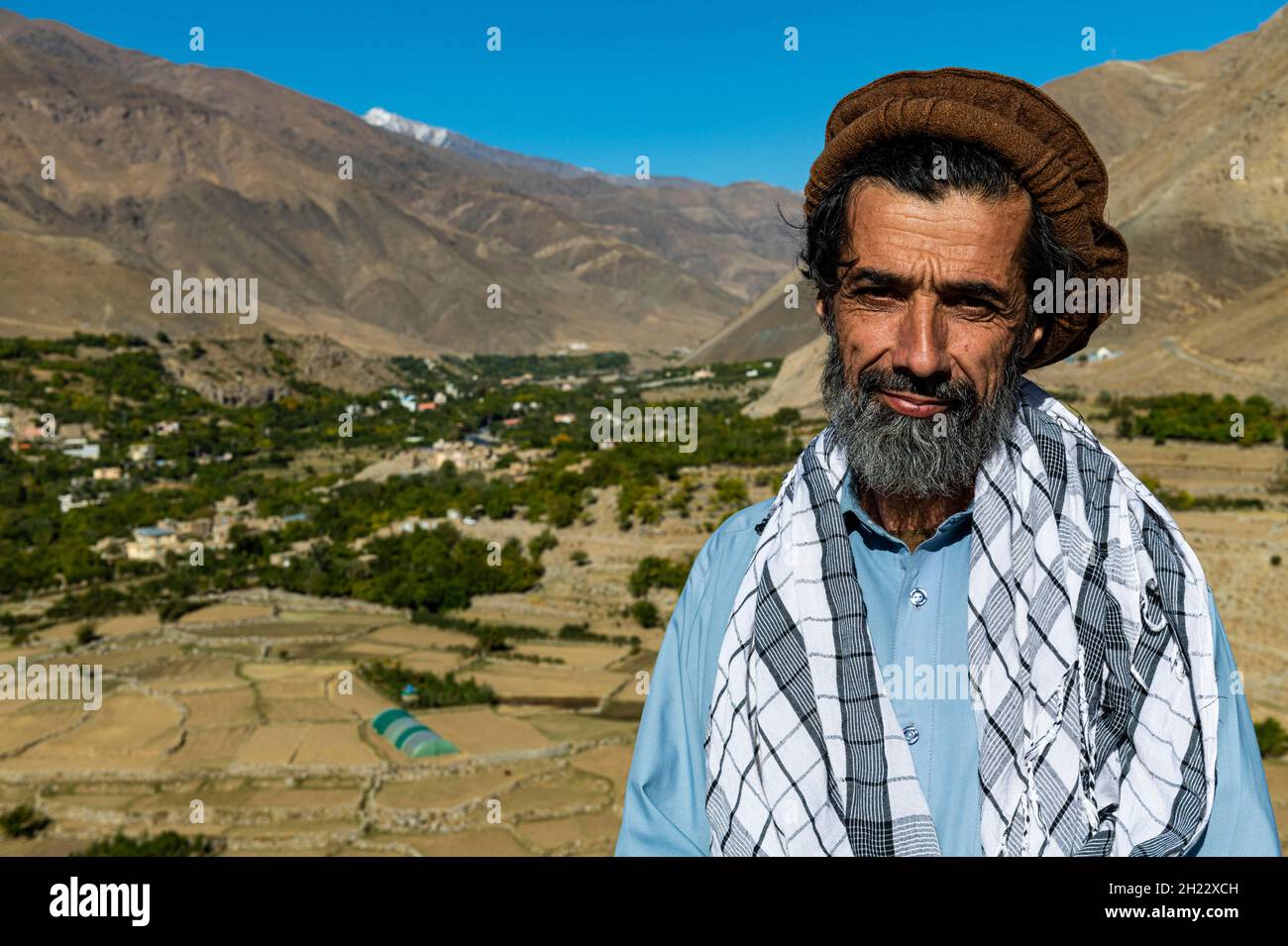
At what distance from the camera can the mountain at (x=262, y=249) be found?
71375 millimetres

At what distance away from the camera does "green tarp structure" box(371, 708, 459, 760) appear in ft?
46.5

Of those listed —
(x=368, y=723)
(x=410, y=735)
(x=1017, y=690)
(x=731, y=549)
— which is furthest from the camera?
(x=368, y=723)

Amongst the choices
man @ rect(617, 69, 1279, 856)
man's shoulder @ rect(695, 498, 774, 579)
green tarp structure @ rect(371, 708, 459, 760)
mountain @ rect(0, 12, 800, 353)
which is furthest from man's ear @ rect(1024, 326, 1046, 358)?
mountain @ rect(0, 12, 800, 353)

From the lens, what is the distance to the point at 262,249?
10350 centimetres

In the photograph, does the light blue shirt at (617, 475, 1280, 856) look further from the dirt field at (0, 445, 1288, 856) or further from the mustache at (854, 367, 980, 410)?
the dirt field at (0, 445, 1288, 856)

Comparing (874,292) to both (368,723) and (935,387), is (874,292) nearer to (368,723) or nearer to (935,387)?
(935,387)

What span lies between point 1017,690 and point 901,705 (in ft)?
0.45

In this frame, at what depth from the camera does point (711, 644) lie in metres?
1.40

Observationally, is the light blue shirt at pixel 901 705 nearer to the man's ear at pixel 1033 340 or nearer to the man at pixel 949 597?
the man at pixel 949 597

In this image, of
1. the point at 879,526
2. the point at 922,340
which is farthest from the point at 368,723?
the point at 922,340

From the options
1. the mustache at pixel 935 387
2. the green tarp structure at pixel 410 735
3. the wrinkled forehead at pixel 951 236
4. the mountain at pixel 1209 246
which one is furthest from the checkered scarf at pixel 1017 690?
the mountain at pixel 1209 246

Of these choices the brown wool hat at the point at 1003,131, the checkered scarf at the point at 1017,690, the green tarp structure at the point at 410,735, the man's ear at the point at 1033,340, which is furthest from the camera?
the green tarp structure at the point at 410,735

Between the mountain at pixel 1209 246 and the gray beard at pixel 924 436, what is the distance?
1076 inches
